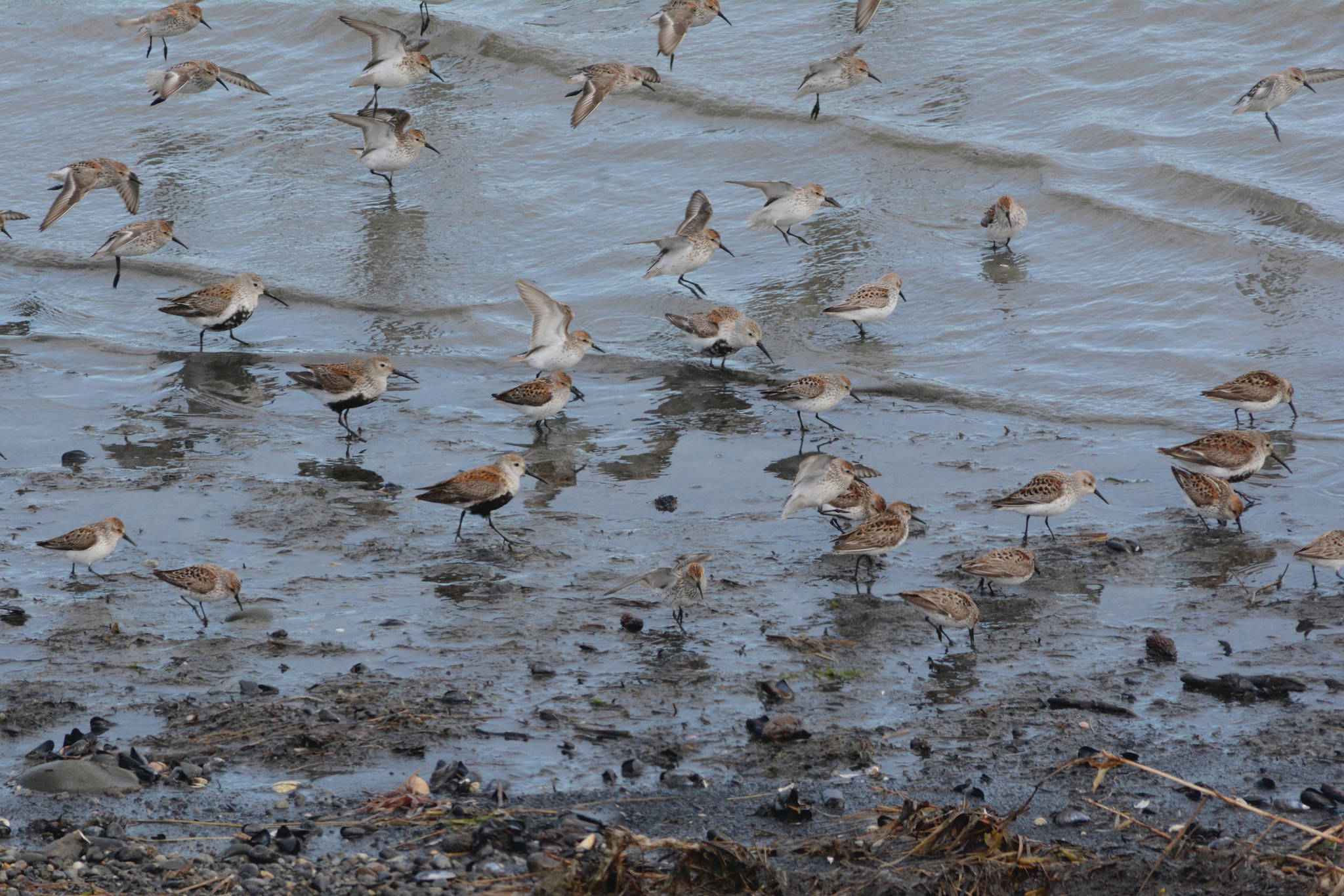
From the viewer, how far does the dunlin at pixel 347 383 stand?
9602 millimetres

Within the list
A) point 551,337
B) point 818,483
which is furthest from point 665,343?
point 818,483

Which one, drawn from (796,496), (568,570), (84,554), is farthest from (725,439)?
(84,554)

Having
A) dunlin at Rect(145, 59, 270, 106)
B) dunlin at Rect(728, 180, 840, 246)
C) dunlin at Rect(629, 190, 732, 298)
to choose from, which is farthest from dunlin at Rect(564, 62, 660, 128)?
dunlin at Rect(145, 59, 270, 106)

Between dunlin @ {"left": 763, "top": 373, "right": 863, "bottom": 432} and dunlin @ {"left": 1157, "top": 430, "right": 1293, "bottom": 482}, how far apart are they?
2218mm

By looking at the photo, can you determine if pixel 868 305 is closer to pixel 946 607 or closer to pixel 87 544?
pixel 946 607

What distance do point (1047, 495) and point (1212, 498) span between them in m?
1.06

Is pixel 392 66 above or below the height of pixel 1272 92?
below

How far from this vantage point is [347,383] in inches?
379

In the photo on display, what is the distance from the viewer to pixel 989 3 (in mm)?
18391

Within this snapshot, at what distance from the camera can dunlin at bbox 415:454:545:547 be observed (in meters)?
8.09

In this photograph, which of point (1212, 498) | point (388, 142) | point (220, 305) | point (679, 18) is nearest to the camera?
point (1212, 498)

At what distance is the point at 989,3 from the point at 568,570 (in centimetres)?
1348

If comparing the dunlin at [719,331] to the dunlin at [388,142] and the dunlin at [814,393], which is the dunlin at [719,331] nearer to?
the dunlin at [814,393]

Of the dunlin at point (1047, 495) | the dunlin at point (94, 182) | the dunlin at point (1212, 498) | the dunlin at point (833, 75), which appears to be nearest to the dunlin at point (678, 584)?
the dunlin at point (1047, 495)
